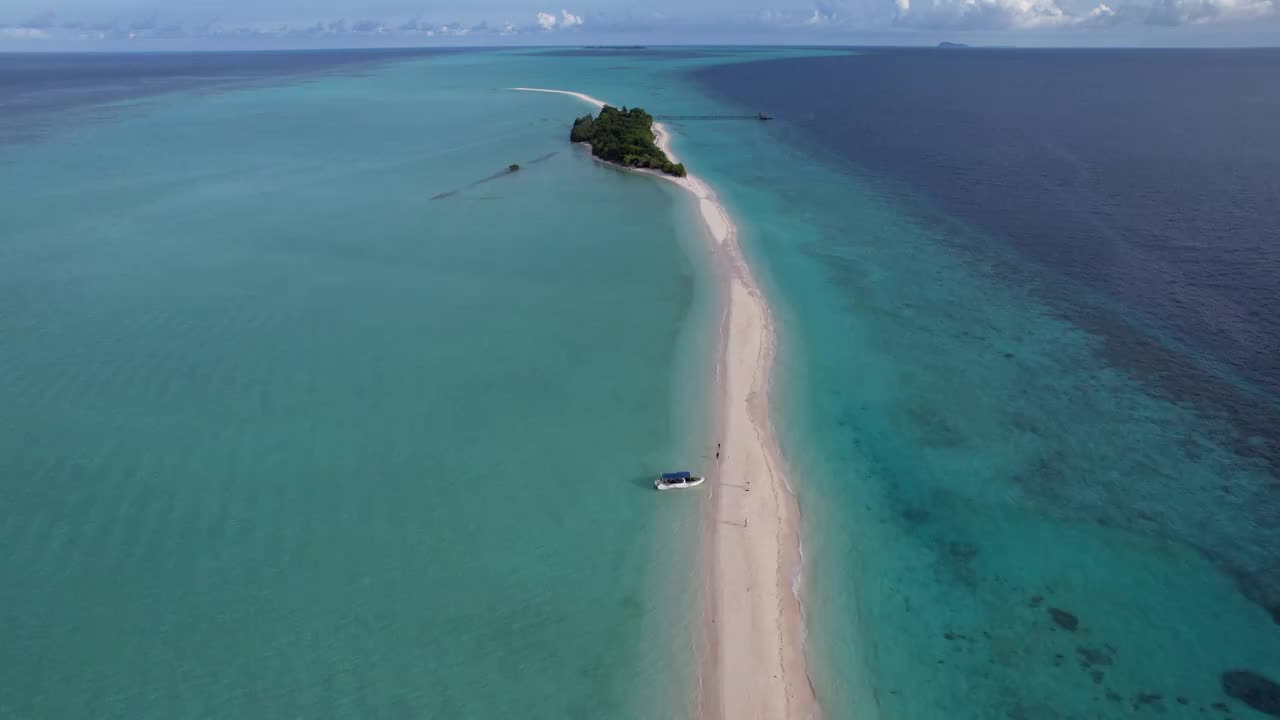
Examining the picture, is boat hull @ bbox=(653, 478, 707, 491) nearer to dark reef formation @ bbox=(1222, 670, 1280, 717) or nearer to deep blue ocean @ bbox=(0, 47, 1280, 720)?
deep blue ocean @ bbox=(0, 47, 1280, 720)

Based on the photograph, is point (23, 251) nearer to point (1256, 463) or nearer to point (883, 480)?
point (883, 480)

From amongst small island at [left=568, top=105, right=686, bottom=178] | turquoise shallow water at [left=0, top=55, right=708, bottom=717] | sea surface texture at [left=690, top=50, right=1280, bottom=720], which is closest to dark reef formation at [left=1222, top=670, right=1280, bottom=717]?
sea surface texture at [left=690, top=50, right=1280, bottom=720]

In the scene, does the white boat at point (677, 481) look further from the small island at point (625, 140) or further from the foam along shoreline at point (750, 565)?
the small island at point (625, 140)

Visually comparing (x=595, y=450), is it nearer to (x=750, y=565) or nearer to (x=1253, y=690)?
(x=750, y=565)

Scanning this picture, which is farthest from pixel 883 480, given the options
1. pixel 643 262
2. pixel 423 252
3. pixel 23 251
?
pixel 23 251

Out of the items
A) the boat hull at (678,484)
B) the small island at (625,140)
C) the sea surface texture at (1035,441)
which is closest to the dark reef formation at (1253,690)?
the sea surface texture at (1035,441)
